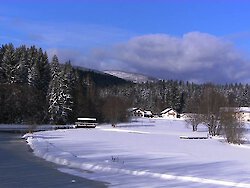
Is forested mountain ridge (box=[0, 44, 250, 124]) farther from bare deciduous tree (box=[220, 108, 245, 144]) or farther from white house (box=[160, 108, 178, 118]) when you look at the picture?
white house (box=[160, 108, 178, 118])

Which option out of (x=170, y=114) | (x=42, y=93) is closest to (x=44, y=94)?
(x=42, y=93)

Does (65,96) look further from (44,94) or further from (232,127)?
(232,127)

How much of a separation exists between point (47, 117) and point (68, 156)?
181ft

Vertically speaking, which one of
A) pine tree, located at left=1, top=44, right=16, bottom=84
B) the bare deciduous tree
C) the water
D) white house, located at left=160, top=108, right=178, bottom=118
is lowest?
the water

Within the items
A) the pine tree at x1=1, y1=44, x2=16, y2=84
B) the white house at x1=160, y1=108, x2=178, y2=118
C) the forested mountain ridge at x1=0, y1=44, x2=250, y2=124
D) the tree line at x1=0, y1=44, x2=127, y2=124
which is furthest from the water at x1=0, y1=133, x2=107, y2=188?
the white house at x1=160, y1=108, x2=178, y2=118

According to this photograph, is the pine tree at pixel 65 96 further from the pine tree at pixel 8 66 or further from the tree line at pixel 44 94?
the pine tree at pixel 8 66

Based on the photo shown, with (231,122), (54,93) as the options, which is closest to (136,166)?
(231,122)

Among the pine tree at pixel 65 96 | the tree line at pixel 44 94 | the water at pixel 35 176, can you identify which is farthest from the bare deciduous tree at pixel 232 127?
the pine tree at pixel 65 96

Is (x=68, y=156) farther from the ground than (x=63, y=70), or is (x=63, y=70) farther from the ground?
(x=63, y=70)

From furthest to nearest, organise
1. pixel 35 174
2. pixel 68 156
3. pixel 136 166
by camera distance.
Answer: pixel 68 156
pixel 136 166
pixel 35 174

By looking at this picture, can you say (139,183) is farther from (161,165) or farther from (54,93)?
(54,93)

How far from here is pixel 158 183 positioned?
631 inches

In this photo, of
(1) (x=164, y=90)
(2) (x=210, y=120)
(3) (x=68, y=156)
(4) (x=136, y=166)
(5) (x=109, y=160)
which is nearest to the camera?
(4) (x=136, y=166)

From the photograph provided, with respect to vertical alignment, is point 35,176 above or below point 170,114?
below
